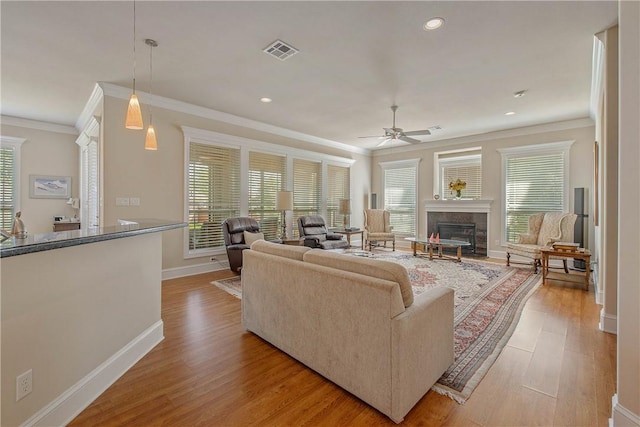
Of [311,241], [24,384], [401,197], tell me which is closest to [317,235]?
[311,241]

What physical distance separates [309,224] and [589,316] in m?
4.62

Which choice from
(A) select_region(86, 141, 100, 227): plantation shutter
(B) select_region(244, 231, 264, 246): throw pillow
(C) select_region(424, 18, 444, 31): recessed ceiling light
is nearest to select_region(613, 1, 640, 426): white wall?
(C) select_region(424, 18, 444, 31): recessed ceiling light

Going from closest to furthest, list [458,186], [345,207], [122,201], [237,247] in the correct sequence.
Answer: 1. [122,201]
2. [237,247]
3. [458,186]
4. [345,207]

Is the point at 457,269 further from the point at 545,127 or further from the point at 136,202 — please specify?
the point at 136,202

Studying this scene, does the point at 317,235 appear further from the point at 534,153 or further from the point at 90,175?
the point at 534,153

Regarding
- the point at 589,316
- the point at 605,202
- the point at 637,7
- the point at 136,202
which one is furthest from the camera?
the point at 136,202

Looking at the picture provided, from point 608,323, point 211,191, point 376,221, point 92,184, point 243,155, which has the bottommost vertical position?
point 608,323

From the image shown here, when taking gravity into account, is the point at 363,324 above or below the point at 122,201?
below

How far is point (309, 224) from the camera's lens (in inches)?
252

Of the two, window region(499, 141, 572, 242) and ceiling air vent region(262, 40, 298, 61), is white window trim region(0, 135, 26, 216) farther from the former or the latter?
window region(499, 141, 572, 242)

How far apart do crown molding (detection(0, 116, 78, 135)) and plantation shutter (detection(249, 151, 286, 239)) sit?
12.9 feet

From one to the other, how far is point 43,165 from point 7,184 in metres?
0.64

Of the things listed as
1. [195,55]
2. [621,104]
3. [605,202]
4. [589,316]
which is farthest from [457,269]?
[195,55]

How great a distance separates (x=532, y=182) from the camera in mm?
6027
